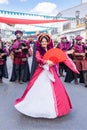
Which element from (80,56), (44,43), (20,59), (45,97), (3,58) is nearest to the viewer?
(45,97)

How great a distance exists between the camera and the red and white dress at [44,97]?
11.6 feet

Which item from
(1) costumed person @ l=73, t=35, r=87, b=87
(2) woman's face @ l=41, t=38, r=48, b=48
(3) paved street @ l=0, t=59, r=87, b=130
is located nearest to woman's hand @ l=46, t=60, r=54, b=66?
(2) woman's face @ l=41, t=38, r=48, b=48

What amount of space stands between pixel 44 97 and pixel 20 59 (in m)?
3.31

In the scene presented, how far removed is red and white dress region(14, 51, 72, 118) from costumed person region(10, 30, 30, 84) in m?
2.82

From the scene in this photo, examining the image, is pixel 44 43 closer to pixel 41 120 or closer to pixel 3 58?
pixel 41 120

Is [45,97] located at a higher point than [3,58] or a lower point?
lower

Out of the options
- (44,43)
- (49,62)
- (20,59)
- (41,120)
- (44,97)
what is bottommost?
(41,120)

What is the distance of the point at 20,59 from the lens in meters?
6.80

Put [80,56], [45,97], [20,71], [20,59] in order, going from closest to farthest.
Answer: [45,97]
[80,56]
[20,59]
[20,71]

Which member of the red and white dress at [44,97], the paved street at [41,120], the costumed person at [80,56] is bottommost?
the paved street at [41,120]

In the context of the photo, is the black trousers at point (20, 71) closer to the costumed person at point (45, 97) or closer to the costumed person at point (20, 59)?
the costumed person at point (20, 59)

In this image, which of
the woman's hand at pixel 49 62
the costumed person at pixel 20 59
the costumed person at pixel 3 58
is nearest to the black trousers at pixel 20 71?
the costumed person at pixel 20 59

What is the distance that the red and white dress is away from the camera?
3.54 m

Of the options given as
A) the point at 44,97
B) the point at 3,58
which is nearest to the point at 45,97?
the point at 44,97
